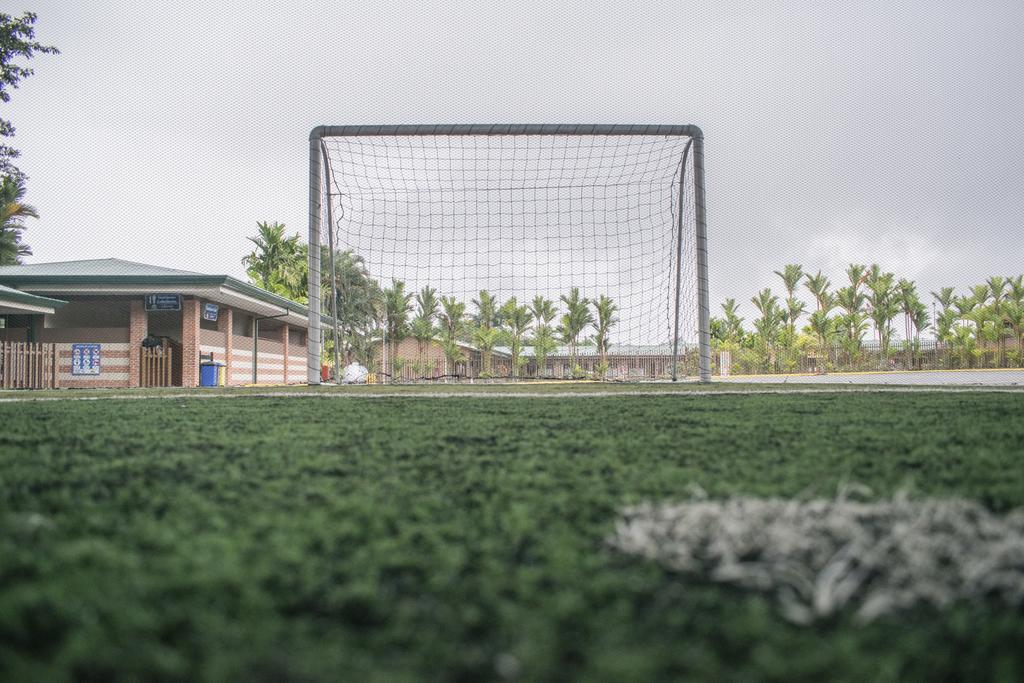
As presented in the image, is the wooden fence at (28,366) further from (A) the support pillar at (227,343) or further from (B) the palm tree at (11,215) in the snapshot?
(B) the palm tree at (11,215)

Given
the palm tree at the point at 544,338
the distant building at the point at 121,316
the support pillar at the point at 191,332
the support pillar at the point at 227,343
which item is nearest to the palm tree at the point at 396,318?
the palm tree at the point at 544,338

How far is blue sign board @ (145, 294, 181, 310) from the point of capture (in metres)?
15.1

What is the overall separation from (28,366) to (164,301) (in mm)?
2882

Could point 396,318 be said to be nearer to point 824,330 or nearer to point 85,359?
point 85,359

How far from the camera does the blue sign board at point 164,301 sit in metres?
15.1

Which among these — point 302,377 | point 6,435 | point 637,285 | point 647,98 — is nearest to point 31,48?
point 302,377

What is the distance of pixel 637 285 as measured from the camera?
8656mm

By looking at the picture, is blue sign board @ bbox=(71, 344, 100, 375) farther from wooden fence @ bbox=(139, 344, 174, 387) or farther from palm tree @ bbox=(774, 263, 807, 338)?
palm tree @ bbox=(774, 263, 807, 338)

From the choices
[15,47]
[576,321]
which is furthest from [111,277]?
Result: [576,321]

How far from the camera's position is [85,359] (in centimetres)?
1523

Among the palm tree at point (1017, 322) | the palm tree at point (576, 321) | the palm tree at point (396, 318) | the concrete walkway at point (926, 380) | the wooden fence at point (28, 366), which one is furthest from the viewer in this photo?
the palm tree at point (1017, 322)

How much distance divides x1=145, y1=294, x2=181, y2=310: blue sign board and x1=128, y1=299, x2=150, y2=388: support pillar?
317 mm

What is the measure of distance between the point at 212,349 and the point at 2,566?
57.8 feet

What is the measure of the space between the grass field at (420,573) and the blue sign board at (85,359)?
15.9 metres
